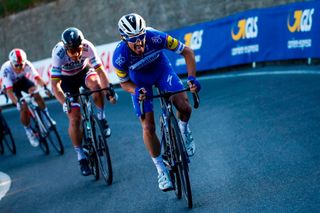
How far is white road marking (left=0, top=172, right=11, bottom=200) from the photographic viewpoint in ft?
28.5

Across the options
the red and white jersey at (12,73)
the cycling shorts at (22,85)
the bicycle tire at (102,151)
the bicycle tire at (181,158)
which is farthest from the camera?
the cycling shorts at (22,85)

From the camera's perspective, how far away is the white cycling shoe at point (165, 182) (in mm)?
6031

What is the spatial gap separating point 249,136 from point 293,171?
7.66 ft

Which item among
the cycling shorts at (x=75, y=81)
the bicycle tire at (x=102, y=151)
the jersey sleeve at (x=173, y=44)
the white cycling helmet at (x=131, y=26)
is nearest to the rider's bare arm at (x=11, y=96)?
the cycling shorts at (x=75, y=81)

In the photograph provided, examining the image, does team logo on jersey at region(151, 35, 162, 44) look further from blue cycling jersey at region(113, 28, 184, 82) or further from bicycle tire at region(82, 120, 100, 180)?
bicycle tire at region(82, 120, 100, 180)

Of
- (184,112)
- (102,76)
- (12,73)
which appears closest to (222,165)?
(184,112)

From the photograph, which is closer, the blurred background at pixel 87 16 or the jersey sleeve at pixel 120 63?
the jersey sleeve at pixel 120 63

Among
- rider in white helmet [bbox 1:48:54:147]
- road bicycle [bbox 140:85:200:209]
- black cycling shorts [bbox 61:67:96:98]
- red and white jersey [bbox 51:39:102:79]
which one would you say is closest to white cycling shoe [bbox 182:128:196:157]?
road bicycle [bbox 140:85:200:209]

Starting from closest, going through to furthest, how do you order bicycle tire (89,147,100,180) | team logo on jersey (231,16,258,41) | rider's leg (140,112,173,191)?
rider's leg (140,112,173,191) → bicycle tire (89,147,100,180) → team logo on jersey (231,16,258,41)

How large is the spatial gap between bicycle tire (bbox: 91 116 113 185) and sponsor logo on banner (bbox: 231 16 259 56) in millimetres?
9751

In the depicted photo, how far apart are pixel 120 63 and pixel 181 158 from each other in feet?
4.26

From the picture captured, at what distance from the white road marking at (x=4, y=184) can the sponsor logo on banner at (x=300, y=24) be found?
8.46 metres

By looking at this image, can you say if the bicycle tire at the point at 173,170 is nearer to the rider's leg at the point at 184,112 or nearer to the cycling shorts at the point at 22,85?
the rider's leg at the point at 184,112

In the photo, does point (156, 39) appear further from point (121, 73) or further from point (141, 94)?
point (141, 94)
